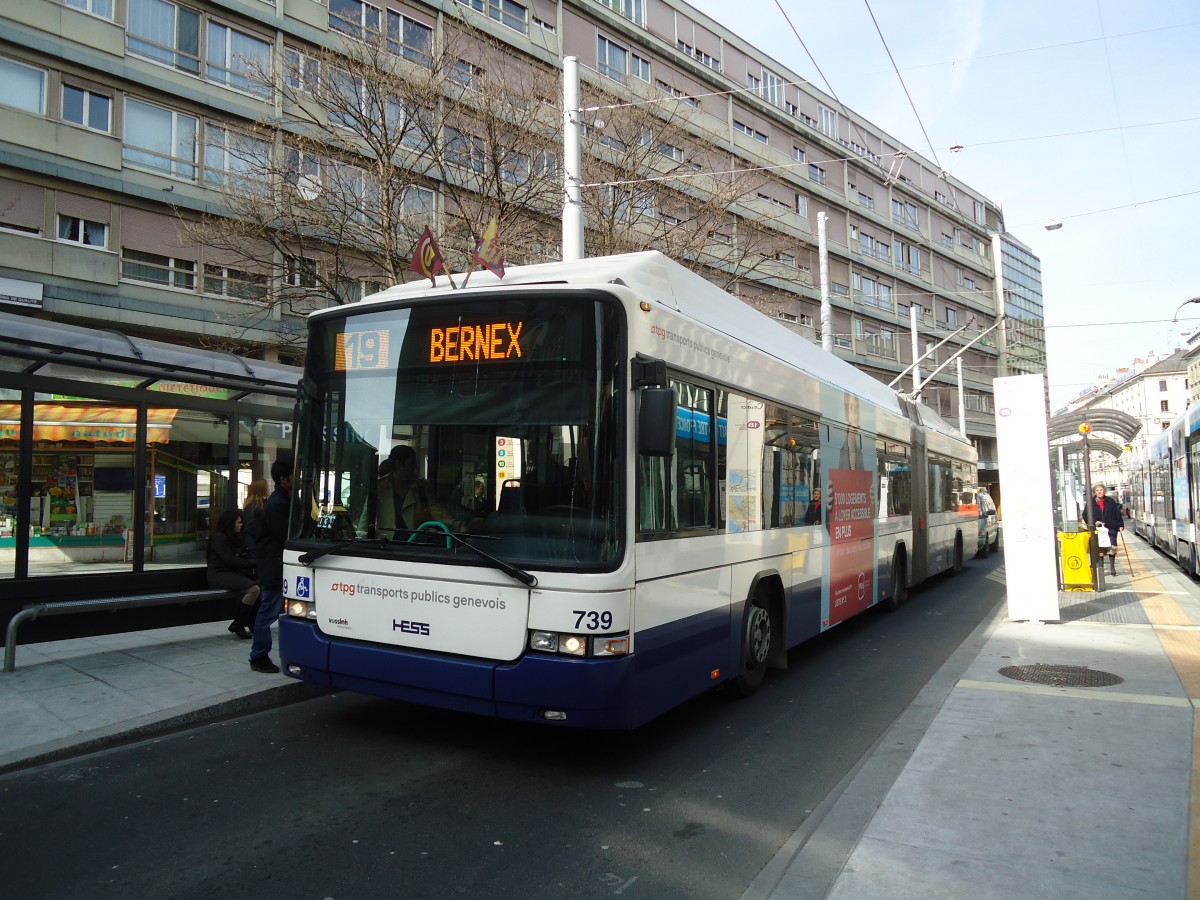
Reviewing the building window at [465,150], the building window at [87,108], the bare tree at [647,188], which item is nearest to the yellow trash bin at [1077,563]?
the bare tree at [647,188]

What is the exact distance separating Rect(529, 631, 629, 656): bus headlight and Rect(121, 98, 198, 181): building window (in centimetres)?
1996

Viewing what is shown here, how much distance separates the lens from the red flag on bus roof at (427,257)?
5762 mm

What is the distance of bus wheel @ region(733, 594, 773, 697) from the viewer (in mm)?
6625

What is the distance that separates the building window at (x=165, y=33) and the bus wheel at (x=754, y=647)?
21529mm

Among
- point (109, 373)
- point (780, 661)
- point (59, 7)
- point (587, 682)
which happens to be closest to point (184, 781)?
point (587, 682)

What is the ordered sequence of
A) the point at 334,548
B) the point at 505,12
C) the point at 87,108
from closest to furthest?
the point at 334,548, the point at 87,108, the point at 505,12

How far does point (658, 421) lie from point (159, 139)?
21.1 m

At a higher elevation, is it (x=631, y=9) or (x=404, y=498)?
(x=631, y=9)

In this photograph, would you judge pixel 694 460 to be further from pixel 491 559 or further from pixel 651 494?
pixel 491 559

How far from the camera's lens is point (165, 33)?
21.0 metres

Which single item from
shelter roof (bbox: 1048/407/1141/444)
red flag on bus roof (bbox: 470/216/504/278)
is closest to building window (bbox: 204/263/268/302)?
red flag on bus roof (bbox: 470/216/504/278)

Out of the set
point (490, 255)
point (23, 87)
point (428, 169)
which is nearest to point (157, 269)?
point (23, 87)

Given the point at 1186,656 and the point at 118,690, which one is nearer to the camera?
the point at 118,690

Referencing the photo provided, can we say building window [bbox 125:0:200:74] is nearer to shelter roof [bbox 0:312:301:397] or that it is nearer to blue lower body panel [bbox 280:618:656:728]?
shelter roof [bbox 0:312:301:397]
